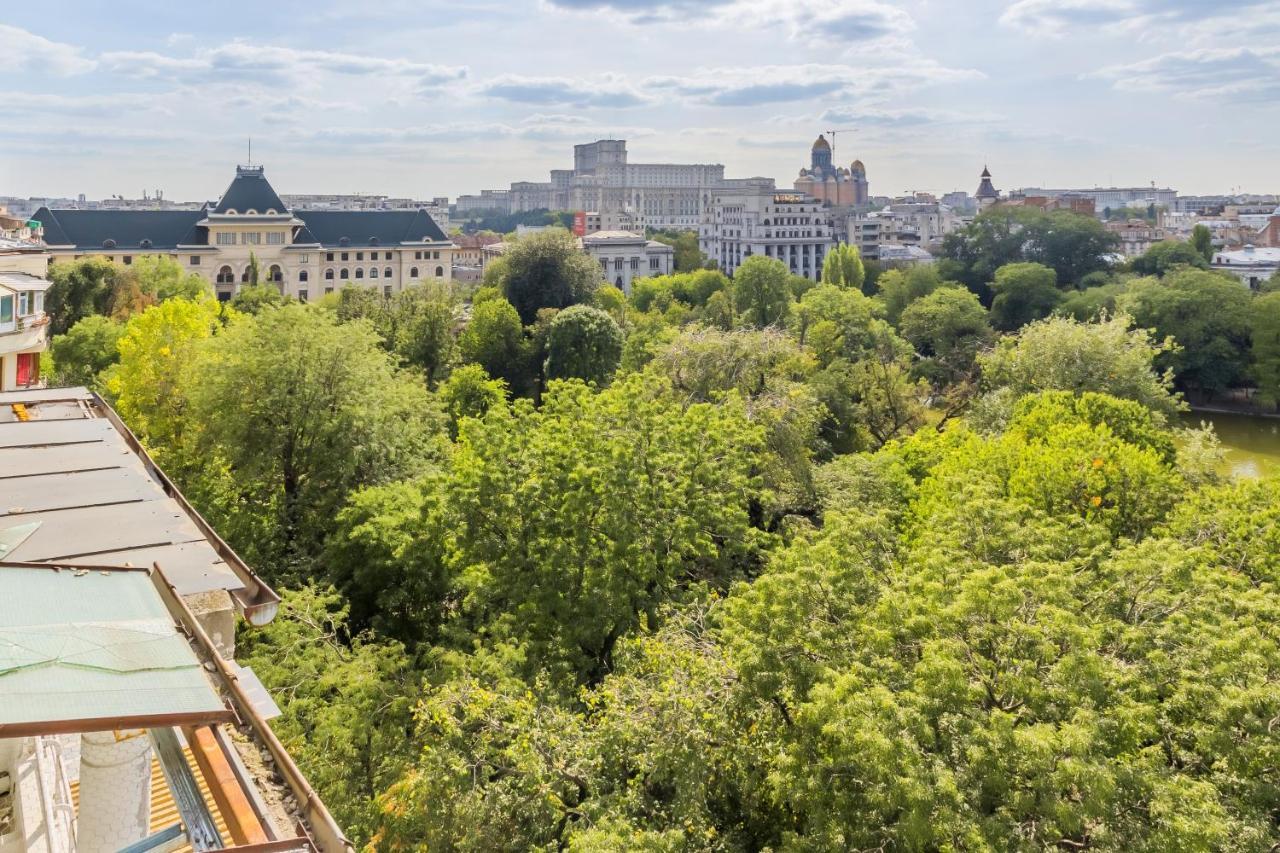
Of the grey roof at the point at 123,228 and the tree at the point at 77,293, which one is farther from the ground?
the grey roof at the point at 123,228

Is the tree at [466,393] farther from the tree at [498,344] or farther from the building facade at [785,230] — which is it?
the building facade at [785,230]

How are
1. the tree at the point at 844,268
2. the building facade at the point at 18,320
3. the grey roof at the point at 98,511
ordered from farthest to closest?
the tree at the point at 844,268 < the building facade at the point at 18,320 < the grey roof at the point at 98,511

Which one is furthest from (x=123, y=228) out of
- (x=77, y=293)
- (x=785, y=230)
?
(x=785, y=230)

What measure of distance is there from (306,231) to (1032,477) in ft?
225

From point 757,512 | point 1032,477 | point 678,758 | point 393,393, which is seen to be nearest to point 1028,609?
point 678,758

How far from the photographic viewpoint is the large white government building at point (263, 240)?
71438mm

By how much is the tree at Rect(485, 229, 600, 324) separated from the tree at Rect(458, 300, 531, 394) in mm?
4619

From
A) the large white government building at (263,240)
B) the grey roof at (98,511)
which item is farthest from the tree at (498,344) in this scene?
the grey roof at (98,511)

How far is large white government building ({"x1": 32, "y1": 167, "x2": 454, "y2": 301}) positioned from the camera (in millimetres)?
71438

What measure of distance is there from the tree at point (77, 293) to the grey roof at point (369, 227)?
32.2 meters

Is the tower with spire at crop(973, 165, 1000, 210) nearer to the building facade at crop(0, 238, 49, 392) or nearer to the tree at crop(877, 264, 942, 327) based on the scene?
the tree at crop(877, 264, 942, 327)

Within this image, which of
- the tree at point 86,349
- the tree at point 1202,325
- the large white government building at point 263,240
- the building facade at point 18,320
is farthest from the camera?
the large white government building at point 263,240

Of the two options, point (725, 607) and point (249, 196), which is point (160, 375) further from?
point (249, 196)

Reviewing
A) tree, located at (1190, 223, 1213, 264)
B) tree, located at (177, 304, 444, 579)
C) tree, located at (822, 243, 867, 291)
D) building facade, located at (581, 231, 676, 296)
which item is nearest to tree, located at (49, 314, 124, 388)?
tree, located at (177, 304, 444, 579)
